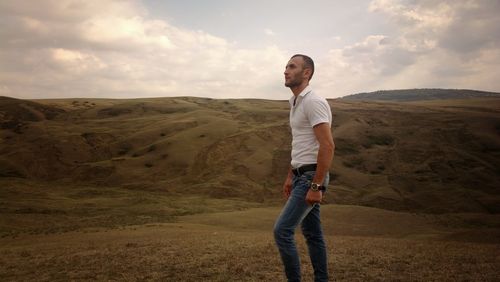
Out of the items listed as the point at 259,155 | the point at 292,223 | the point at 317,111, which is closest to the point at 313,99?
the point at 317,111

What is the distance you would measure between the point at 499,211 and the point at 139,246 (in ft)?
96.5

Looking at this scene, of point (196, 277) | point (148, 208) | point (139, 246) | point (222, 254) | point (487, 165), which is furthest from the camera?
point (487, 165)

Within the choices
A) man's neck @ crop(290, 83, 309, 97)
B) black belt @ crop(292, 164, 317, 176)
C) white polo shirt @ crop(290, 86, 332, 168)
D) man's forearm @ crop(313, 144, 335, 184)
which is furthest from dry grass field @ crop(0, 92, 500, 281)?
man's neck @ crop(290, 83, 309, 97)

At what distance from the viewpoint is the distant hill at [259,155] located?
38.3 m

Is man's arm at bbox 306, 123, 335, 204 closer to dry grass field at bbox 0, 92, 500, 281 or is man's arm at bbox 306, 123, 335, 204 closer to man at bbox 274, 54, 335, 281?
man at bbox 274, 54, 335, 281

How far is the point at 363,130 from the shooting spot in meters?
54.3

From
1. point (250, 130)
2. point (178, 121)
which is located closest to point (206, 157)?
point (250, 130)

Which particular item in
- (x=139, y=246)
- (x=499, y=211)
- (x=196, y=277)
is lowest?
(x=499, y=211)

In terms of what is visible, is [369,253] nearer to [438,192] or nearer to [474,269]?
[474,269]

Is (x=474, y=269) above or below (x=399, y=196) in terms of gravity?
above

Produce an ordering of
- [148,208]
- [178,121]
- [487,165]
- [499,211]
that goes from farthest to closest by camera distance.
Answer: [178,121], [487,165], [499,211], [148,208]

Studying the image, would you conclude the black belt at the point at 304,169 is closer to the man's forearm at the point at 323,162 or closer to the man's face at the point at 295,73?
the man's forearm at the point at 323,162

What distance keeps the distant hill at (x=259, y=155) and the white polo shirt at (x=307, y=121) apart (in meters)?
30.8

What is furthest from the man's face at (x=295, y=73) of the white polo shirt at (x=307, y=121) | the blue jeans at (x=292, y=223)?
the blue jeans at (x=292, y=223)
